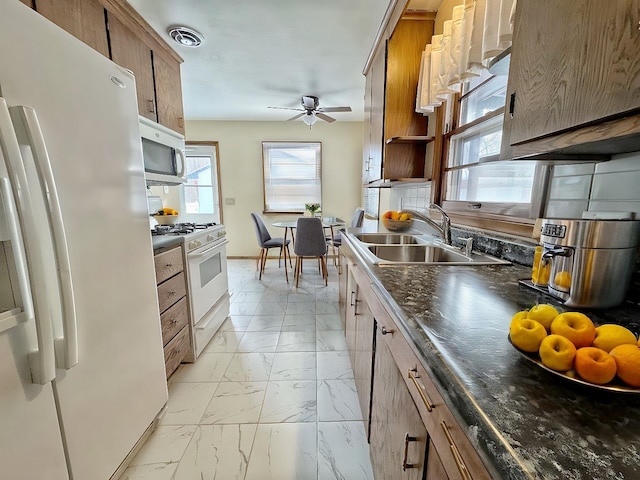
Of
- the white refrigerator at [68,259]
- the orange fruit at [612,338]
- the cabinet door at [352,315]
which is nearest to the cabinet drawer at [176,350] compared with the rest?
the white refrigerator at [68,259]

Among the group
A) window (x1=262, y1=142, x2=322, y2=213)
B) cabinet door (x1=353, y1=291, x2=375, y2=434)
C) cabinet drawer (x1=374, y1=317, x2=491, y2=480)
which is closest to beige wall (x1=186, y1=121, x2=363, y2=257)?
window (x1=262, y1=142, x2=322, y2=213)

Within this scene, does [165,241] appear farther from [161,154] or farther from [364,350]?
[364,350]

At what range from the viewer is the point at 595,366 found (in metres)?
0.42

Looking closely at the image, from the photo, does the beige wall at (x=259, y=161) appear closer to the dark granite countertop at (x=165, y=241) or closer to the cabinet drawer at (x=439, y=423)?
the dark granite countertop at (x=165, y=241)

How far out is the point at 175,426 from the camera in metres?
1.42

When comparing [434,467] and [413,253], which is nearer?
[434,467]

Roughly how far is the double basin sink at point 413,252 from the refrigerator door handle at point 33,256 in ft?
3.62

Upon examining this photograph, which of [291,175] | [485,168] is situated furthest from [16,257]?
[291,175]

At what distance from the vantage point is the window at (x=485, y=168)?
131 centimetres

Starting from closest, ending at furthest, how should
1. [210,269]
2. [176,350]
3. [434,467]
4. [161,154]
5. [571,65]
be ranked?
1. [434,467]
2. [571,65]
3. [176,350]
4. [161,154]
5. [210,269]

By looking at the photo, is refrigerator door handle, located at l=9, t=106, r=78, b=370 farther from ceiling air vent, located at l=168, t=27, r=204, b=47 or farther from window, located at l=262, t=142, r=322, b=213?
window, located at l=262, t=142, r=322, b=213

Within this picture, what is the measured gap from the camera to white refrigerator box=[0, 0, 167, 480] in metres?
0.70

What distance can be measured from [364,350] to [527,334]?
90 cm

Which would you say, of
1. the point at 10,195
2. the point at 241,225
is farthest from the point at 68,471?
the point at 241,225
